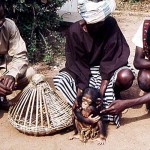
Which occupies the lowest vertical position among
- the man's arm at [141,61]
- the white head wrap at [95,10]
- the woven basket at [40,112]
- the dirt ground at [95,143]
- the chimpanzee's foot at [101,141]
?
the dirt ground at [95,143]

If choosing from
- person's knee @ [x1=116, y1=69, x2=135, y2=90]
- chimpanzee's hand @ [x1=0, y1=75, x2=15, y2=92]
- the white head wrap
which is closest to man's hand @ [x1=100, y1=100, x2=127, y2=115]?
person's knee @ [x1=116, y1=69, x2=135, y2=90]

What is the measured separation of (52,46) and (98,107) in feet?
9.93

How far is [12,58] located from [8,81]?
1.45 feet

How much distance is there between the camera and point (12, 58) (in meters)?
4.18

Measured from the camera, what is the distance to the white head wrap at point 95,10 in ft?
11.8

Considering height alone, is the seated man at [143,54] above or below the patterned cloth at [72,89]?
above

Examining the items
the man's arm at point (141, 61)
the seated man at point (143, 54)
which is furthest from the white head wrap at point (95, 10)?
the man's arm at point (141, 61)

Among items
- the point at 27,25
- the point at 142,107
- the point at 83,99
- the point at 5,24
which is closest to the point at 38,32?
the point at 27,25

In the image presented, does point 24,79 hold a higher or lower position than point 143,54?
lower

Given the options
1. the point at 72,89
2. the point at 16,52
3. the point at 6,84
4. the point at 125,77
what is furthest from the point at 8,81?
the point at 125,77

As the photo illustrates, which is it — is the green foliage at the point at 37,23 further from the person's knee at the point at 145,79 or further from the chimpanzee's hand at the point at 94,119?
the chimpanzee's hand at the point at 94,119

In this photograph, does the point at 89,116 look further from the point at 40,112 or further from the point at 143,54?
the point at 143,54

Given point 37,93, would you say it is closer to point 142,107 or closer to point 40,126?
point 40,126

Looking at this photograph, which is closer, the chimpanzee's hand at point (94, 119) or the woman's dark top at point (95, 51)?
the chimpanzee's hand at point (94, 119)
